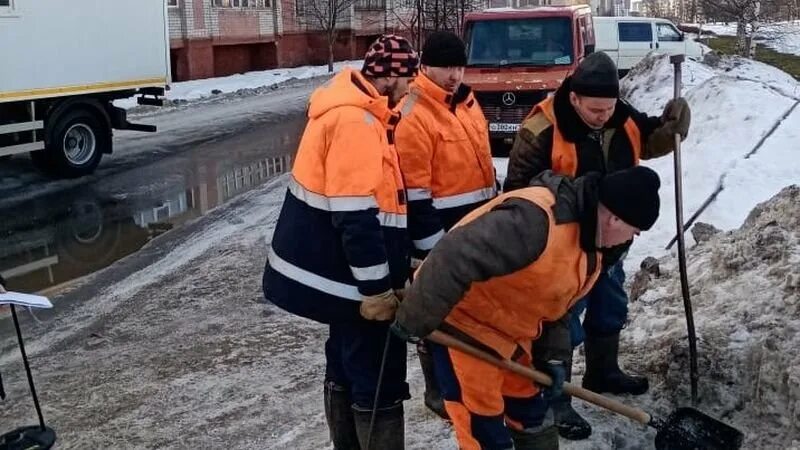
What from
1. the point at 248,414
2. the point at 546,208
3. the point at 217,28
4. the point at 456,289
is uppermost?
the point at 217,28

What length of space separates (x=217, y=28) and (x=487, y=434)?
922 inches

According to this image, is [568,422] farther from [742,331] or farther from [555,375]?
[742,331]

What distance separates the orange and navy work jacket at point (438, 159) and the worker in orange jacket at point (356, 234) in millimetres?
330

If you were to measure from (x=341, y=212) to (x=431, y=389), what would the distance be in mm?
1494

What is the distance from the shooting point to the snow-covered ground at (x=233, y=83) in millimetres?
19719

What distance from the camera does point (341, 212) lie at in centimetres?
312

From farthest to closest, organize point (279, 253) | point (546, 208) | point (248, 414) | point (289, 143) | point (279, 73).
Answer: point (279, 73) → point (289, 143) → point (248, 414) → point (279, 253) → point (546, 208)

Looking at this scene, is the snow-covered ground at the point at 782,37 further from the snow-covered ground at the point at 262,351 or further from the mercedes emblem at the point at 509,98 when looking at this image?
the snow-covered ground at the point at 262,351

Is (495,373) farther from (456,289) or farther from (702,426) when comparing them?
(702,426)

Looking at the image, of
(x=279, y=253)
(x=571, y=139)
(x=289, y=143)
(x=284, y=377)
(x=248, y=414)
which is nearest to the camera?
(x=279, y=253)

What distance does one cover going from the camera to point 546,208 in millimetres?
2705

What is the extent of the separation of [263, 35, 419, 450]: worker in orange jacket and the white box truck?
8177 mm

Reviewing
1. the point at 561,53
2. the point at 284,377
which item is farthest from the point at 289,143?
the point at 284,377

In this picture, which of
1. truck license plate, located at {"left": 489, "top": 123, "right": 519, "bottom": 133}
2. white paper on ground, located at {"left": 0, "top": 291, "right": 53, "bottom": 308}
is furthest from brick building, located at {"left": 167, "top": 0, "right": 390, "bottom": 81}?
white paper on ground, located at {"left": 0, "top": 291, "right": 53, "bottom": 308}
